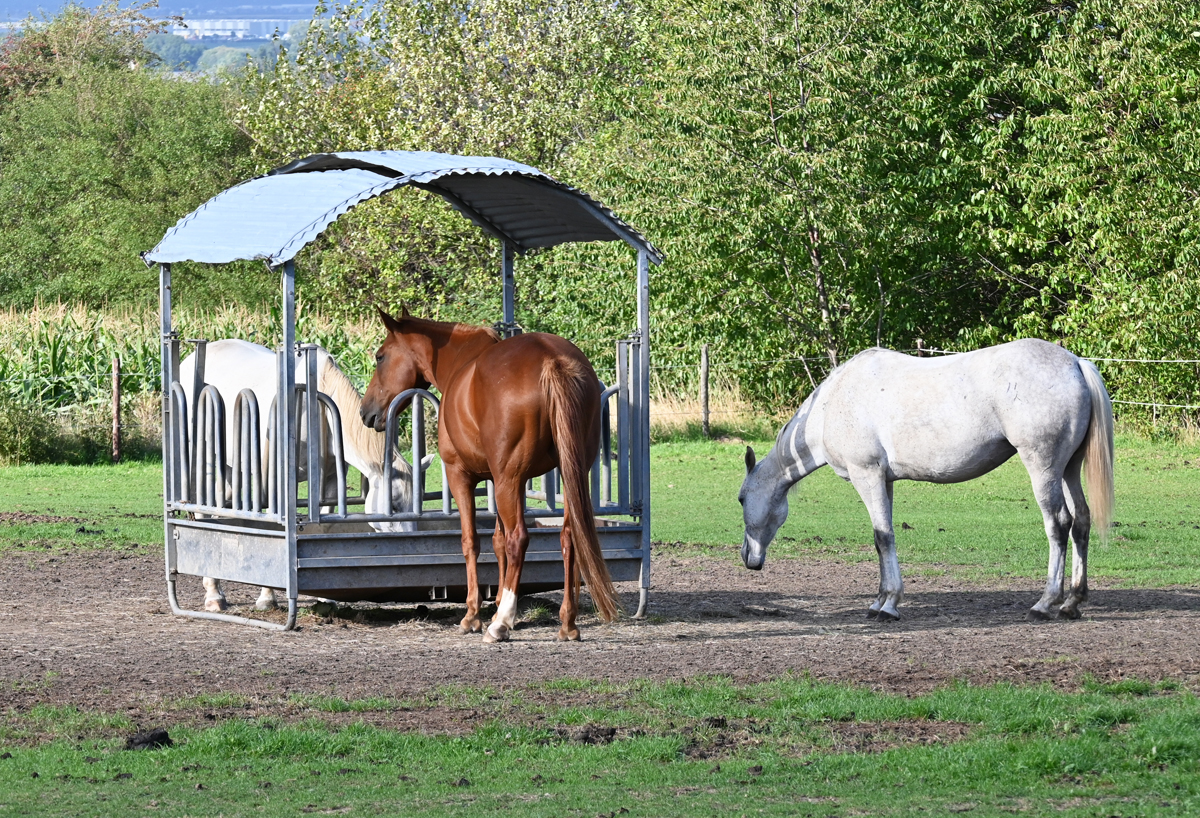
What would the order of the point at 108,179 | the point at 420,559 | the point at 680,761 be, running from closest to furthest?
the point at 680,761 → the point at 420,559 → the point at 108,179

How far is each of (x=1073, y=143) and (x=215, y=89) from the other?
2787 cm

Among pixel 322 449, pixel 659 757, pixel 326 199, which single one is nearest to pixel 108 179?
pixel 322 449

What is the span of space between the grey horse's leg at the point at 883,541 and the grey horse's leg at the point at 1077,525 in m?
1.03

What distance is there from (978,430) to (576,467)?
2599 millimetres

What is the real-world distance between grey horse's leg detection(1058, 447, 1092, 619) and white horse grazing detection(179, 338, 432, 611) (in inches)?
165

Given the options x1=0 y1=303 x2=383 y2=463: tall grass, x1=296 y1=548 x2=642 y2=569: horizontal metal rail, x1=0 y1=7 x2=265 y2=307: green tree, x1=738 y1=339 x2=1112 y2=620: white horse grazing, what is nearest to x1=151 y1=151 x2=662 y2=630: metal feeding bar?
x1=296 y1=548 x2=642 y2=569: horizontal metal rail

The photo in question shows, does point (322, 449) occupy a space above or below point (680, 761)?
above

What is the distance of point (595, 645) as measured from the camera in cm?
843

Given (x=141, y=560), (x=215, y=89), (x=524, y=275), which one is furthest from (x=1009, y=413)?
(x=215, y=89)

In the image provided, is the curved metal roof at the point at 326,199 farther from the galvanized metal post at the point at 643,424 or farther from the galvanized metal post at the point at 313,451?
the galvanized metal post at the point at 313,451

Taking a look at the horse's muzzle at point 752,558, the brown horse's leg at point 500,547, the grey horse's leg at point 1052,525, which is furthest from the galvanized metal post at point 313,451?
the grey horse's leg at point 1052,525

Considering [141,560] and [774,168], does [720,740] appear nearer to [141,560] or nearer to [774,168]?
[141,560]

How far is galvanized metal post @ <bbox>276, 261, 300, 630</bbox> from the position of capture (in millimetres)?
8695

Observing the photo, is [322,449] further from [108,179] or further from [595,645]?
[108,179]
